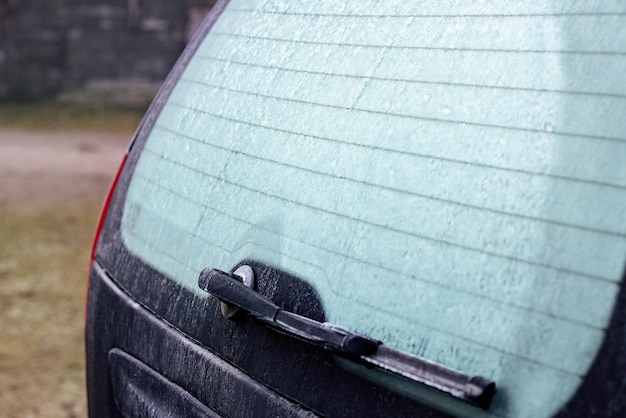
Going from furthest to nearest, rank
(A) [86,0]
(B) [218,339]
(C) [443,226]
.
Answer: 1. (A) [86,0]
2. (B) [218,339]
3. (C) [443,226]

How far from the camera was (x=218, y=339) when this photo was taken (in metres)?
1.52

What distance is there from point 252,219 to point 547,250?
556 millimetres

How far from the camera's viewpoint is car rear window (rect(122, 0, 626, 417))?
1120mm

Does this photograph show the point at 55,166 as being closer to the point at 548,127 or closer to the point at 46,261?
the point at 46,261

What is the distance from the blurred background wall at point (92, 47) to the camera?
11578 mm

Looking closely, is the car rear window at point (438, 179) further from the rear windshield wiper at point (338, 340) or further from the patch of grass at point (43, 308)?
the patch of grass at point (43, 308)

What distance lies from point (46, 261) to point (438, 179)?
4.66 m

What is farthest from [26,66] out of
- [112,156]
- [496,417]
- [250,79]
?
[496,417]

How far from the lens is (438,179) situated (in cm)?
128

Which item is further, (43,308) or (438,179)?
(43,308)

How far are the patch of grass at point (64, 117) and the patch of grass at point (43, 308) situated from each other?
12.1ft

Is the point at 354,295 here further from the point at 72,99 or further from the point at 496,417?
the point at 72,99

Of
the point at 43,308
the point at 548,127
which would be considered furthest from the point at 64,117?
the point at 548,127

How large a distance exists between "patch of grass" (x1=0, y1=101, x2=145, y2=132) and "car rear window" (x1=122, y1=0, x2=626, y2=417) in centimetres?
894
